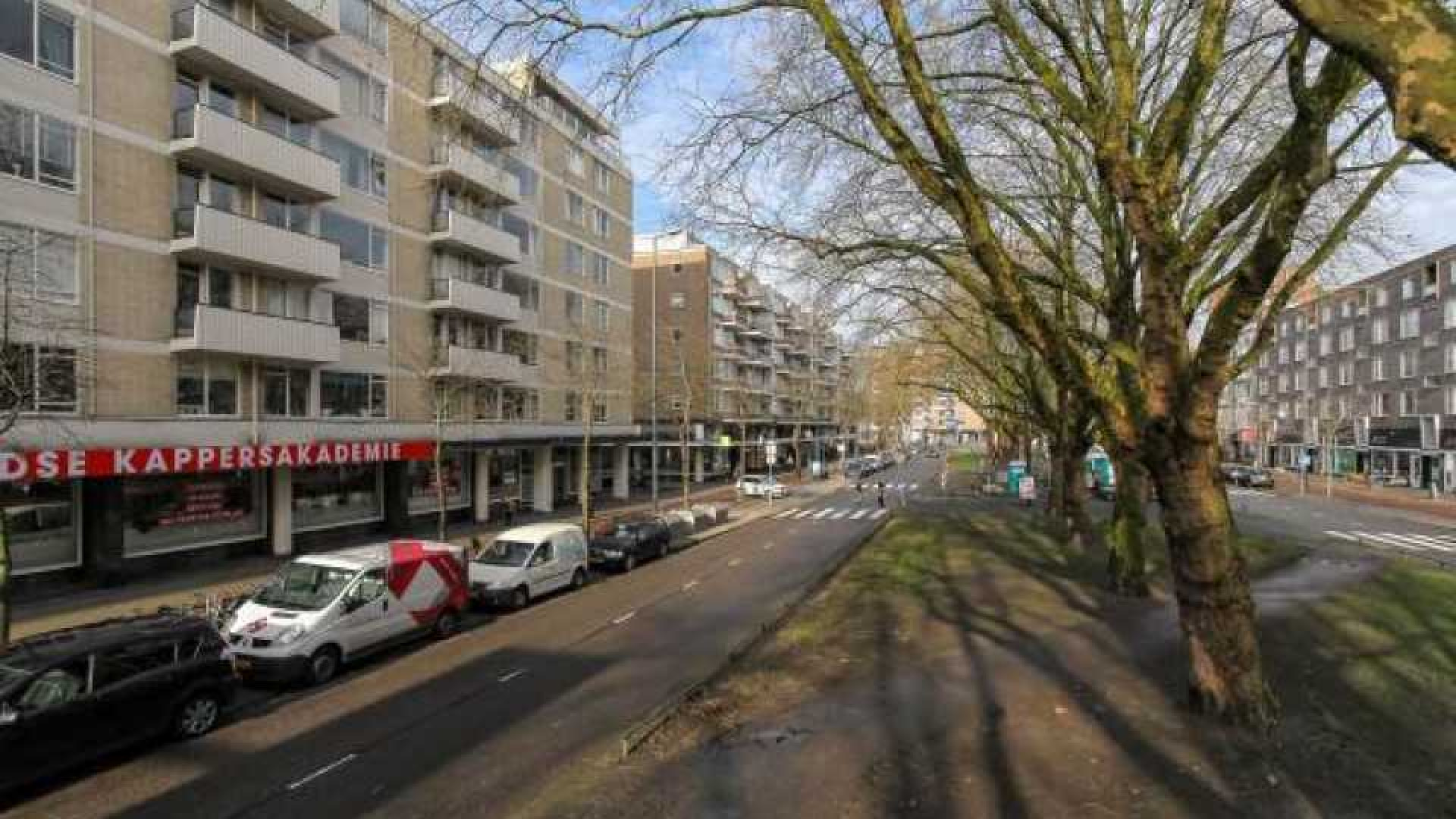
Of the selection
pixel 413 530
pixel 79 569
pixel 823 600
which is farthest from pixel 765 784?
pixel 413 530

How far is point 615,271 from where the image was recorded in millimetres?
49031

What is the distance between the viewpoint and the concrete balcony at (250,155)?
22109mm

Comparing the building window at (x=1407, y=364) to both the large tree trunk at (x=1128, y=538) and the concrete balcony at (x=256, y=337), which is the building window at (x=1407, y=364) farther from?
the concrete balcony at (x=256, y=337)

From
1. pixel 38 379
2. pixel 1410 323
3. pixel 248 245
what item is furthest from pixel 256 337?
pixel 1410 323

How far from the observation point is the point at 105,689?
9.79 m

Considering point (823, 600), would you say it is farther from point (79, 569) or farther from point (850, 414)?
point (850, 414)

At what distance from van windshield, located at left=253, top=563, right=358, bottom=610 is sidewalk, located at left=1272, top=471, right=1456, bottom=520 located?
156 ft

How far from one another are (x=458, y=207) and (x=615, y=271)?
593 inches

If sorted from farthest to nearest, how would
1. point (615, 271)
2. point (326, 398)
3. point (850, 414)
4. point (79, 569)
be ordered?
1. point (850, 414)
2. point (615, 271)
3. point (326, 398)
4. point (79, 569)

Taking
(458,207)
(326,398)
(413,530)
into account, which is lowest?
(413,530)

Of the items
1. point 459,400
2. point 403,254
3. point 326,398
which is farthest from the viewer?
point 459,400

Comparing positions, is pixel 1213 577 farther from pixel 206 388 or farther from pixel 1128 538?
pixel 206 388

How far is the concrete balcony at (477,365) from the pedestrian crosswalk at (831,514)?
14914 millimetres

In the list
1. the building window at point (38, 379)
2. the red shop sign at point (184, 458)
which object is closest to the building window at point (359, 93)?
the red shop sign at point (184, 458)
